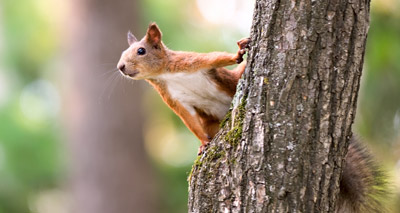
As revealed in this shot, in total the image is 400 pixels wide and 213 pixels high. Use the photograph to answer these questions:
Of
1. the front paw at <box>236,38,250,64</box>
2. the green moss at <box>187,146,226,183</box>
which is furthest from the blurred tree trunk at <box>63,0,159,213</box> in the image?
the green moss at <box>187,146,226,183</box>

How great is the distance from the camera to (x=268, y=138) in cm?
172

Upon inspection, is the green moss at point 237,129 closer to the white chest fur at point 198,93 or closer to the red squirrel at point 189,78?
the red squirrel at point 189,78

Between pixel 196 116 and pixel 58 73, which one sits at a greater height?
pixel 58 73

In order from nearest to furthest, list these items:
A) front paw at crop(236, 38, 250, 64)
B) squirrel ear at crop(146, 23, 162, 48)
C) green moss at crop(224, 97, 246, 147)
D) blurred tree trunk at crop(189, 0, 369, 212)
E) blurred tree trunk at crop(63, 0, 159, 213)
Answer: blurred tree trunk at crop(189, 0, 369, 212) < green moss at crop(224, 97, 246, 147) < front paw at crop(236, 38, 250, 64) < squirrel ear at crop(146, 23, 162, 48) < blurred tree trunk at crop(63, 0, 159, 213)

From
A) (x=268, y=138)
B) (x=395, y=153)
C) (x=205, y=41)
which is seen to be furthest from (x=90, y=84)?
(x=268, y=138)

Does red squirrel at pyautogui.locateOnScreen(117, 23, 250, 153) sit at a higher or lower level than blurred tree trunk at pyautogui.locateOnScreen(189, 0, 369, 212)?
higher

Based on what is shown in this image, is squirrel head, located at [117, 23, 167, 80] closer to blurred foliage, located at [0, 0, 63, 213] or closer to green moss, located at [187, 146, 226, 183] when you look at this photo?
green moss, located at [187, 146, 226, 183]

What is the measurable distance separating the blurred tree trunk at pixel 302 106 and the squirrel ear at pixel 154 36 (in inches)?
36.5

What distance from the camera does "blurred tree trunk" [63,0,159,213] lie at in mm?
5855

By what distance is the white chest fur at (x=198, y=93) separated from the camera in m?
2.50

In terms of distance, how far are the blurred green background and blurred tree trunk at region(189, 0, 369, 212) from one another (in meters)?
3.91

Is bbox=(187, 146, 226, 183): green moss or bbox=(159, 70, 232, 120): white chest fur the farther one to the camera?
bbox=(159, 70, 232, 120): white chest fur

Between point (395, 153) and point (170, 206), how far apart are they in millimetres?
3989

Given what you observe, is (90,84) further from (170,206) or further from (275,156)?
(275,156)
